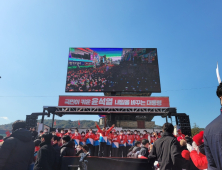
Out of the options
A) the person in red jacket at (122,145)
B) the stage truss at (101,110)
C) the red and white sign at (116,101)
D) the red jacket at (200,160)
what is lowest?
the person in red jacket at (122,145)

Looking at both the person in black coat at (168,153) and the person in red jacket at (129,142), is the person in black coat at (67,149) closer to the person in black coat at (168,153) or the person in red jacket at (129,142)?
the person in black coat at (168,153)

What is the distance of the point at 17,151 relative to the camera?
8.09 ft

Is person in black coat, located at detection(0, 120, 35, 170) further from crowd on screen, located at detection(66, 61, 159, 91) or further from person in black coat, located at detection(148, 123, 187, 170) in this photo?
crowd on screen, located at detection(66, 61, 159, 91)

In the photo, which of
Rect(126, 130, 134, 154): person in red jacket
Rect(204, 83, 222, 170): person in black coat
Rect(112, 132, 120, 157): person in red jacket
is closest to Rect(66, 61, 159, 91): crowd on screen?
Rect(126, 130, 134, 154): person in red jacket

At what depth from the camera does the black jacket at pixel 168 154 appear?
7.41 feet

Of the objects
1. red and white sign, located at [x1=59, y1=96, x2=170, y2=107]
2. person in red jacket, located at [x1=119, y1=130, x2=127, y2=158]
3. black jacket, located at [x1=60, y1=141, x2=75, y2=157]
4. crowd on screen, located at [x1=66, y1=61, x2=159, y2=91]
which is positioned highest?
crowd on screen, located at [x1=66, y1=61, x2=159, y2=91]

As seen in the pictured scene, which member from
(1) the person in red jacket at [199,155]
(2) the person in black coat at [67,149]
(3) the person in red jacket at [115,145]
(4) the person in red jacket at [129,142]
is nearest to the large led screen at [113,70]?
(4) the person in red jacket at [129,142]

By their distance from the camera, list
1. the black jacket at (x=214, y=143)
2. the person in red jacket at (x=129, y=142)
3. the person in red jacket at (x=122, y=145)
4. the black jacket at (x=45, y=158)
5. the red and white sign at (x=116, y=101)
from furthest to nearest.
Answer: the red and white sign at (x=116, y=101), the person in red jacket at (x=129, y=142), the person in red jacket at (x=122, y=145), the black jacket at (x=45, y=158), the black jacket at (x=214, y=143)

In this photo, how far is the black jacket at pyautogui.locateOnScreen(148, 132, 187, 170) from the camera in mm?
2258

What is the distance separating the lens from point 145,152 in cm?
412

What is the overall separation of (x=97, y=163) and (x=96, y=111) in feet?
38.5

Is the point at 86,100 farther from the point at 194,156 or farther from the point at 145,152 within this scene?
the point at 194,156

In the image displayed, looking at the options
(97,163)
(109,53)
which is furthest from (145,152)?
(109,53)

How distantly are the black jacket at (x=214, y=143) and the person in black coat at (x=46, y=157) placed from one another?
7.77 ft
